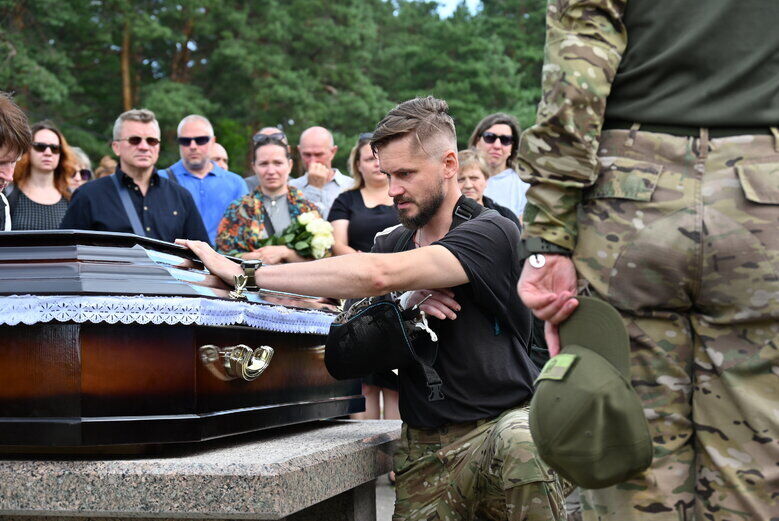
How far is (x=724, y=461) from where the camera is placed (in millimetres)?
2197

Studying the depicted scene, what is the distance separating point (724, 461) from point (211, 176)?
611cm

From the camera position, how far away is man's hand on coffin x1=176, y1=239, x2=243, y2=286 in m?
3.56

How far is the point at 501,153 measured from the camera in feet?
24.2

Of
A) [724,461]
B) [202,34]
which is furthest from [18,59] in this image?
[724,461]

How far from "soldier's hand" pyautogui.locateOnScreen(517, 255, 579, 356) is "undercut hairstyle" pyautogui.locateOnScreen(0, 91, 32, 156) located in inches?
85.7

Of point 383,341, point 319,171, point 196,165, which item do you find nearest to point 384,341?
point 383,341

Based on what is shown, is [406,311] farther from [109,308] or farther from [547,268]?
[547,268]

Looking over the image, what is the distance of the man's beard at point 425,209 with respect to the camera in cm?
377

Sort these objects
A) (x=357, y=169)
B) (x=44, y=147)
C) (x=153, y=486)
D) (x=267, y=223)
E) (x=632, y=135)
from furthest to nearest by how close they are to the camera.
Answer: (x=357, y=169) → (x=44, y=147) → (x=267, y=223) → (x=153, y=486) → (x=632, y=135)

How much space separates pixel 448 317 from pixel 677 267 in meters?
1.46

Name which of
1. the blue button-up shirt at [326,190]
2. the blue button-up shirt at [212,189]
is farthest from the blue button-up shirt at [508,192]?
the blue button-up shirt at [212,189]

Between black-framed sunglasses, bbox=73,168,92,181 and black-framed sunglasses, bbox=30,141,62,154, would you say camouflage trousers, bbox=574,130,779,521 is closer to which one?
black-framed sunglasses, bbox=30,141,62,154

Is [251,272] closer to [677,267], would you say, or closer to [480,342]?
[480,342]

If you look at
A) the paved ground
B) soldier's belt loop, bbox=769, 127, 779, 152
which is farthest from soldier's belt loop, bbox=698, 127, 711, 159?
the paved ground
